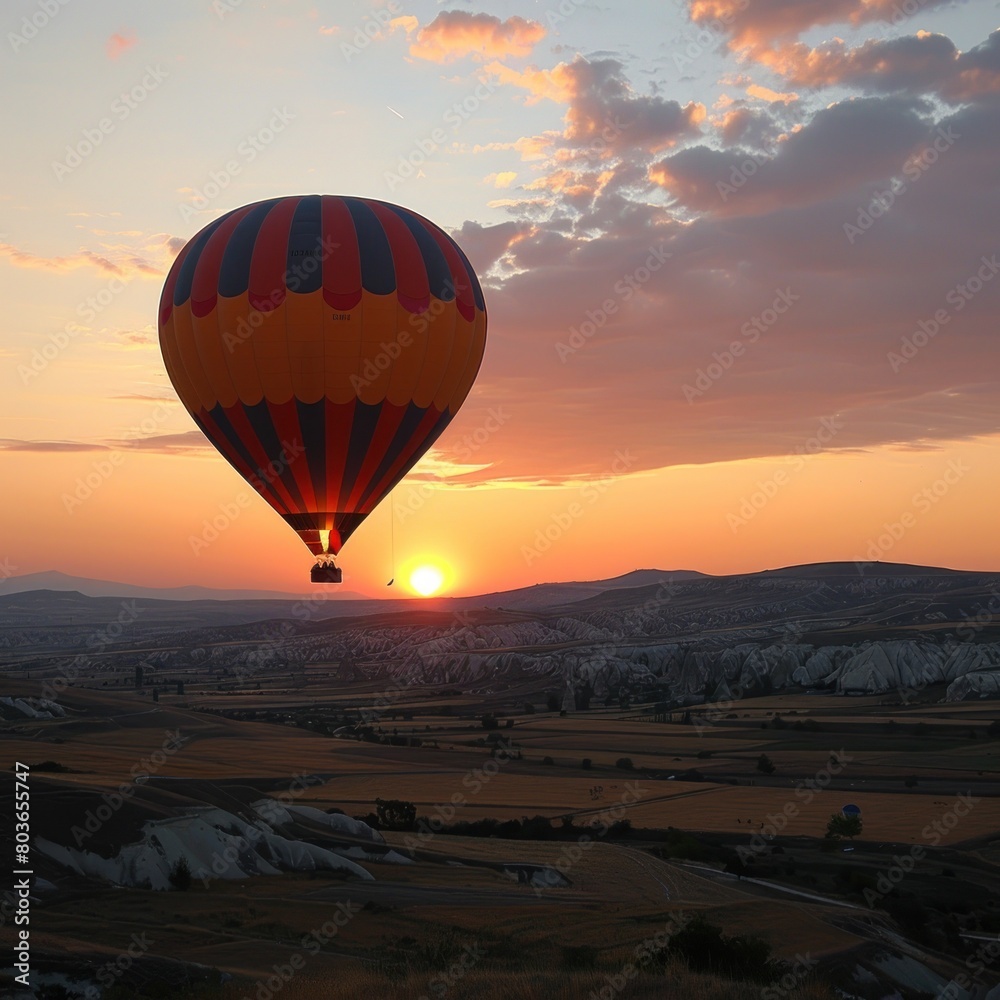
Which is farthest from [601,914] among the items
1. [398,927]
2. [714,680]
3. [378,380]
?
[714,680]

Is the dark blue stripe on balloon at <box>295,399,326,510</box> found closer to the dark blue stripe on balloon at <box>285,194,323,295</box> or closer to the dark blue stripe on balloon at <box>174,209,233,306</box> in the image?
the dark blue stripe on balloon at <box>285,194,323,295</box>

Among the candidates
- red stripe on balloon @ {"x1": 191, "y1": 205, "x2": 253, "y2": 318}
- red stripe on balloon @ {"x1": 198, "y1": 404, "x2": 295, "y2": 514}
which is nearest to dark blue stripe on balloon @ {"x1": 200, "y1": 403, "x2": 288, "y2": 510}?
red stripe on balloon @ {"x1": 198, "y1": 404, "x2": 295, "y2": 514}

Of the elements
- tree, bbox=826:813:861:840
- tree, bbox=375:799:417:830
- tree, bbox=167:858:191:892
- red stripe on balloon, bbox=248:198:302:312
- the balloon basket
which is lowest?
tree, bbox=826:813:861:840

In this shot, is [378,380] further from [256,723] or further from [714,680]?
[714,680]

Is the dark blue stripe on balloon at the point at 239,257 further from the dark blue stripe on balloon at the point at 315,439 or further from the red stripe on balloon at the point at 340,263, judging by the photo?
the dark blue stripe on balloon at the point at 315,439

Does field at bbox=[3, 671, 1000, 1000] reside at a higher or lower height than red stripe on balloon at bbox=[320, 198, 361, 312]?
lower

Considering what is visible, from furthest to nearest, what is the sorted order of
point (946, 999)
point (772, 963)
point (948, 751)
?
point (948, 751), point (946, 999), point (772, 963)

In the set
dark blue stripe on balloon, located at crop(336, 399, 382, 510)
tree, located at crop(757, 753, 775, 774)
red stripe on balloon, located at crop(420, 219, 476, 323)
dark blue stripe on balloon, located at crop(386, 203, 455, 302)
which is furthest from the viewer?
tree, located at crop(757, 753, 775, 774)
